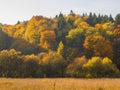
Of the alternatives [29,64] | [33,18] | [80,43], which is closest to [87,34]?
[80,43]

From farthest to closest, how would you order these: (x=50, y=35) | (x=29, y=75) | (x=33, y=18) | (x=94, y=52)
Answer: (x=33, y=18) → (x=50, y=35) → (x=94, y=52) → (x=29, y=75)

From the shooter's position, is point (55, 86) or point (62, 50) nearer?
point (55, 86)

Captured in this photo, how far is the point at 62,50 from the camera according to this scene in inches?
3794

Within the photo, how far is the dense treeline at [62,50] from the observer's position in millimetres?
72188

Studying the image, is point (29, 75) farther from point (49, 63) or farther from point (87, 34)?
point (87, 34)

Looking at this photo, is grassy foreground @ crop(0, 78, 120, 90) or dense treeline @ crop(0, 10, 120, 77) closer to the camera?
grassy foreground @ crop(0, 78, 120, 90)

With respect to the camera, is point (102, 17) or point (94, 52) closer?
point (94, 52)

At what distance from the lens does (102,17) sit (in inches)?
5679

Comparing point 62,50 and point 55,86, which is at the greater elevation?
point 62,50

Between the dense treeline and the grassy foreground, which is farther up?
the dense treeline

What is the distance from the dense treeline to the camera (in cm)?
7219

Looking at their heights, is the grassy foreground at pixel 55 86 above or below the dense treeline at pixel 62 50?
below

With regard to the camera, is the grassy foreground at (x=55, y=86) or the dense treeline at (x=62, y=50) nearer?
the grassy foreground at (x=55, y=86)

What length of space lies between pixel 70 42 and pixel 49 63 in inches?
1239
